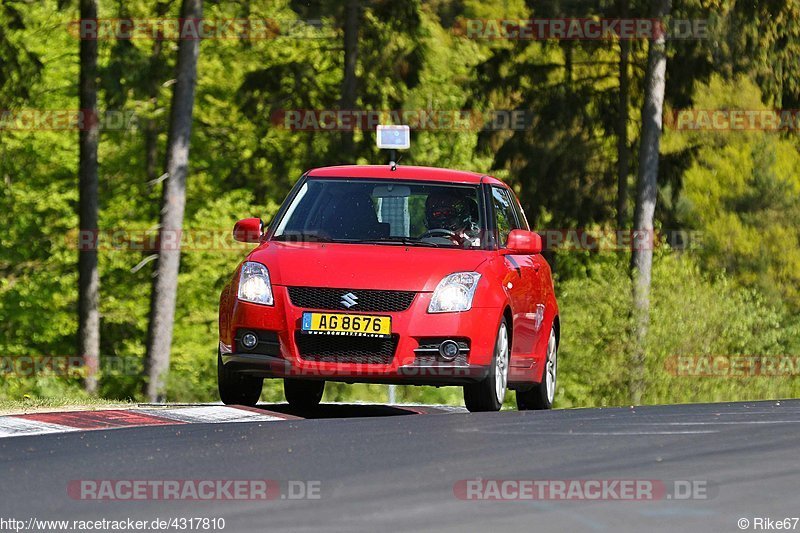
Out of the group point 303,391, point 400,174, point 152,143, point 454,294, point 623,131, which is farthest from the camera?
point 152,143

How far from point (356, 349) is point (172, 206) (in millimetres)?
16509

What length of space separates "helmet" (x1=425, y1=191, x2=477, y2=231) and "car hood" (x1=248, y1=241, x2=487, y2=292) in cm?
48

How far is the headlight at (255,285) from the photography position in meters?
13.0

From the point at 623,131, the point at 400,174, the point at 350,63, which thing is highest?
the point at 350,63

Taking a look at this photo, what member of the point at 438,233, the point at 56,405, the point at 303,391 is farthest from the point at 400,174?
the point at 56,405

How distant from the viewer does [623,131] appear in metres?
40.2

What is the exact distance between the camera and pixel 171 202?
28.8 m

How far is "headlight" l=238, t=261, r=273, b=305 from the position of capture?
510 inches

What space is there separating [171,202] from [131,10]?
1388 centimetres

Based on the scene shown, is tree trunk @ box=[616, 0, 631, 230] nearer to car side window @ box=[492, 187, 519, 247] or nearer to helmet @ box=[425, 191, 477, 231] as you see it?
car side window @ box=[492, 187, 519, 247]

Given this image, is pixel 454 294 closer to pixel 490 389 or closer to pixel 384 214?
pixel 490 389

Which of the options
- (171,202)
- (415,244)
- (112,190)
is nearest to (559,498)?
(415,244)

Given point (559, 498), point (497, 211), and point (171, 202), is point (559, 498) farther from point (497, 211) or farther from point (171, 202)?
point (171, 202)

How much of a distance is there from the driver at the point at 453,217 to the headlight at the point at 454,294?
774 mm
